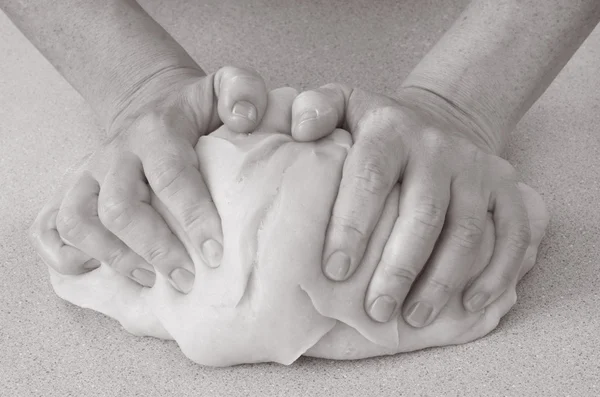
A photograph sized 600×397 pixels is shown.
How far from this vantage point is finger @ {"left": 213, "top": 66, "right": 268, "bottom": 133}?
50.6 inches

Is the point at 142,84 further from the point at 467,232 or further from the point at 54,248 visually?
the point at 467,232

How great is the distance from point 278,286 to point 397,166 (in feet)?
0.89

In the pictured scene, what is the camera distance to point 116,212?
1.22 m

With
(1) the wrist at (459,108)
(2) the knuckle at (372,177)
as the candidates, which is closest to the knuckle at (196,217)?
(2) the knuckle at (372,177)

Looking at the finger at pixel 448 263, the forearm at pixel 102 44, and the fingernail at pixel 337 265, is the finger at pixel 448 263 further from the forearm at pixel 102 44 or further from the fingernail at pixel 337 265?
the forearm at pixel 102 44

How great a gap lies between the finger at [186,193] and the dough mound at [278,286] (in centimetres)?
2

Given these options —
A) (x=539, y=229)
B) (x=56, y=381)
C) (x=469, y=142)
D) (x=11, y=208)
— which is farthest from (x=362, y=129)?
(x=11, y=208)

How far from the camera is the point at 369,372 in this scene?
3.93 ft

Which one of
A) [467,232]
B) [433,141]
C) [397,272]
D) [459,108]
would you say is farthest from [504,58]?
[397,272]

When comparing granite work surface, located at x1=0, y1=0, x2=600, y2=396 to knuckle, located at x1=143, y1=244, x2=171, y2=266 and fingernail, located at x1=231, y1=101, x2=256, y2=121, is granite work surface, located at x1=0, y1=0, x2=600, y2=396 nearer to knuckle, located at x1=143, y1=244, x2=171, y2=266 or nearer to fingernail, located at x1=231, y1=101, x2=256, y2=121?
knuckle, located at x1=143, y1=244, x2=171, y2=266

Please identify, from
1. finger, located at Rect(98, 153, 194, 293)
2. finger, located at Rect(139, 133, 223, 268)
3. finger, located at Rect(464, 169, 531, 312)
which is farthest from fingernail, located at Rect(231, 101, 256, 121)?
finger, located at Rect(464, 169, 531, 312)

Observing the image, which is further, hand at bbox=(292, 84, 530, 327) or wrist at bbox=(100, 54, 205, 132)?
wrist at bbox=(100, 54, 205, 132)

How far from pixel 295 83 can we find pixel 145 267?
2.63ft

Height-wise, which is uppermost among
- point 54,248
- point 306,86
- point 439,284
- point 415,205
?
A: point 54,248
